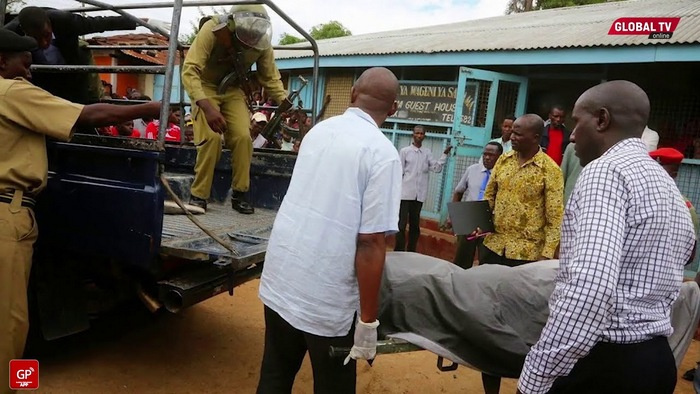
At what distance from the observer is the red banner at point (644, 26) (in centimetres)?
619

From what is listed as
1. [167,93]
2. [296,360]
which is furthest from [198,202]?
[296,360]

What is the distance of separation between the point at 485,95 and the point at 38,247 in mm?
5883

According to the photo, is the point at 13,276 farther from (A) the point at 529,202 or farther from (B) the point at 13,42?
(A) the point at 529,202

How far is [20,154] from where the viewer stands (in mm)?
2461

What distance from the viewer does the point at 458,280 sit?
101 inches

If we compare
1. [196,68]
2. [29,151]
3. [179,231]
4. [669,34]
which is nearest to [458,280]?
[179,231]

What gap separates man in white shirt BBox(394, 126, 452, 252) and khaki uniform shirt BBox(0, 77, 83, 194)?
15.8 ft

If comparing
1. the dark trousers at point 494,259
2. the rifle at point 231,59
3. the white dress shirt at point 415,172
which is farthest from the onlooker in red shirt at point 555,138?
the rifle at point 231,59

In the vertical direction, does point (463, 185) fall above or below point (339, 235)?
below

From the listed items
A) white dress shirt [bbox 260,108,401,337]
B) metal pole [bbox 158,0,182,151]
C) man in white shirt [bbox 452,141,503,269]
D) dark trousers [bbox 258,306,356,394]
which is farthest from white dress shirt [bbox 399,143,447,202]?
white dress shirt [bbox 260,108,401,337]

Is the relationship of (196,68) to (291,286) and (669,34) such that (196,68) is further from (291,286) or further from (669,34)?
(669,34)

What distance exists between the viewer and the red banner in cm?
619

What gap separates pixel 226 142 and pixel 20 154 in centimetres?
171

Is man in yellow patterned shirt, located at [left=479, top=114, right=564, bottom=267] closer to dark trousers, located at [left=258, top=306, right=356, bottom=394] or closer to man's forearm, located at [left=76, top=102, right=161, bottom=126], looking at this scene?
dark trousers, located at [left=258, top=306, right=356, bottom=394]
